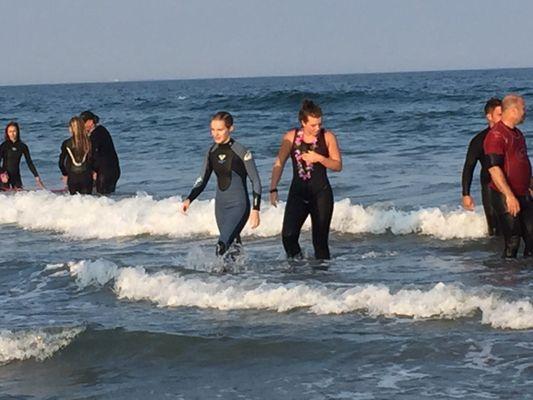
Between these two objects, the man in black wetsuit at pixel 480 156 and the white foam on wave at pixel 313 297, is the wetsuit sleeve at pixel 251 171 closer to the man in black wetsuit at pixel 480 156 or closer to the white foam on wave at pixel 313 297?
the white foam on wave at pixel 313 297

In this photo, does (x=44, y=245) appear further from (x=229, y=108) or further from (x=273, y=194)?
(x=229, y=108)

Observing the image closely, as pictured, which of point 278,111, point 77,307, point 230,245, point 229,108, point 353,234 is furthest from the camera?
point 229,108

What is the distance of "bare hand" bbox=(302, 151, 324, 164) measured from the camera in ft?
30.2

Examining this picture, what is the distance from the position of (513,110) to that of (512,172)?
0.56 metres

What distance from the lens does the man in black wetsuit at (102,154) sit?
15.0 m

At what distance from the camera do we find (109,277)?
32.8 feet

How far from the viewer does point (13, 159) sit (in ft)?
55.7

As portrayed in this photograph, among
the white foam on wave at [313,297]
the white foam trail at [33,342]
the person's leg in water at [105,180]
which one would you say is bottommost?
the white foam trail at [33,342]

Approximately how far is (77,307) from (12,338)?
144cm

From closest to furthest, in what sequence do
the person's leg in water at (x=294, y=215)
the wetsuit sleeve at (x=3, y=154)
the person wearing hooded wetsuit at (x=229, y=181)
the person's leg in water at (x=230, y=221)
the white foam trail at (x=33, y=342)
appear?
the white foam trail at (x=33, y=342) → the person wearing hooded wetsuit at (x=229, y=181) → the person's leg in water at (x=230, y=221) → the person's leg in water at (x=294, y=215) → the wetsuit sleeve at (x=3, y=154)

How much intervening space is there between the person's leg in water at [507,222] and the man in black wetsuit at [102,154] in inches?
281

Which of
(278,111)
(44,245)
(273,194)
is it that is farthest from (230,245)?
(278,111)

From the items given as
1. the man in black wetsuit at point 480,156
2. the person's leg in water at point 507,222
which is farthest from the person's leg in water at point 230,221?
the person's leg in water at point 507,222

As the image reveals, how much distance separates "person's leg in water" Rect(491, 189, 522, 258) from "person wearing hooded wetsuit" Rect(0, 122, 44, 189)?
29.1ft
